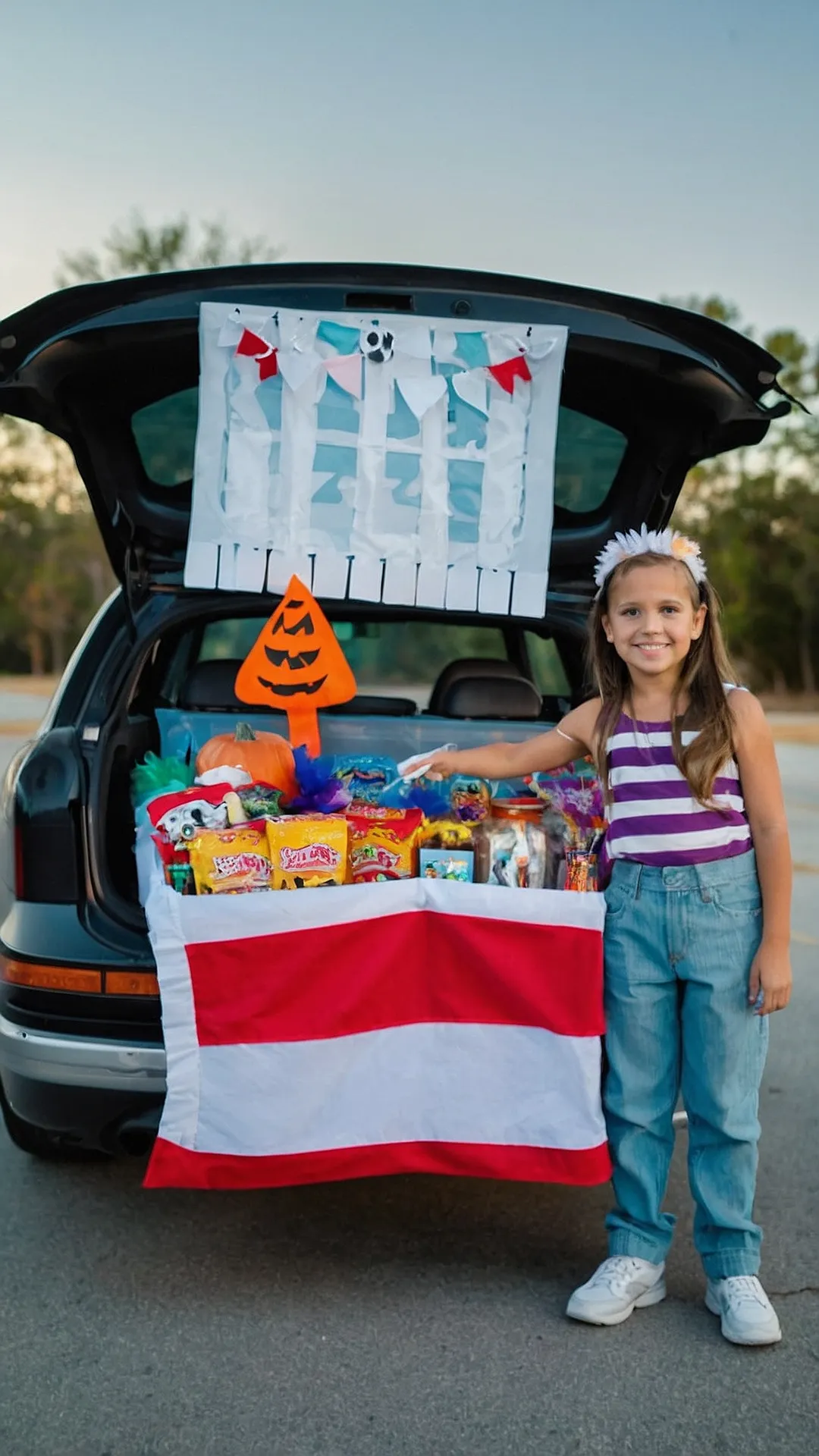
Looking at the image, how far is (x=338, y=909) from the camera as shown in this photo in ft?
8.66

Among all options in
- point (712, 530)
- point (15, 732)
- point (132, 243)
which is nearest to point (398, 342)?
point (15, 732)

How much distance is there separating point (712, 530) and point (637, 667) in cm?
3254

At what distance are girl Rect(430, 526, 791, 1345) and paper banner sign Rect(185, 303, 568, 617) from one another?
0.70 meters

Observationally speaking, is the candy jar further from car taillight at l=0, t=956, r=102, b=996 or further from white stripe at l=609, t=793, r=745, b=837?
car taillight at l=0, t=956, r=102, b=996

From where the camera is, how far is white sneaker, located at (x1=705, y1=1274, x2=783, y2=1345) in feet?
8.39

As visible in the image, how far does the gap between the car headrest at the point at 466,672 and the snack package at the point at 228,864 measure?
148 centimetres

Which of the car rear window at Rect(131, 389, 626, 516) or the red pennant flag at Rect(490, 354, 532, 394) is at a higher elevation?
the red pennant flag at Rect(490, 354, 532, 394)

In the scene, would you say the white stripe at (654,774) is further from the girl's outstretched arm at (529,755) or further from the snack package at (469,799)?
the snack package at (469,799)

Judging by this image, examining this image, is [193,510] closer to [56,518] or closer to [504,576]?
[504,576]

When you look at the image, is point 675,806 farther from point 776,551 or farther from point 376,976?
point 776,551

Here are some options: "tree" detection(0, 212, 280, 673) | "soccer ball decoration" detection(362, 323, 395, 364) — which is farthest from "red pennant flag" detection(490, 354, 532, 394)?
"tree" detection(0, 212, 280, 673)

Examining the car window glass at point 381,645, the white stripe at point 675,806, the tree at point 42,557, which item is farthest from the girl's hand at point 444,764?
the tree at point 42,557

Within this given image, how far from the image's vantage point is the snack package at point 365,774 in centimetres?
316

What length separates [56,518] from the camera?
3866 centimetres
